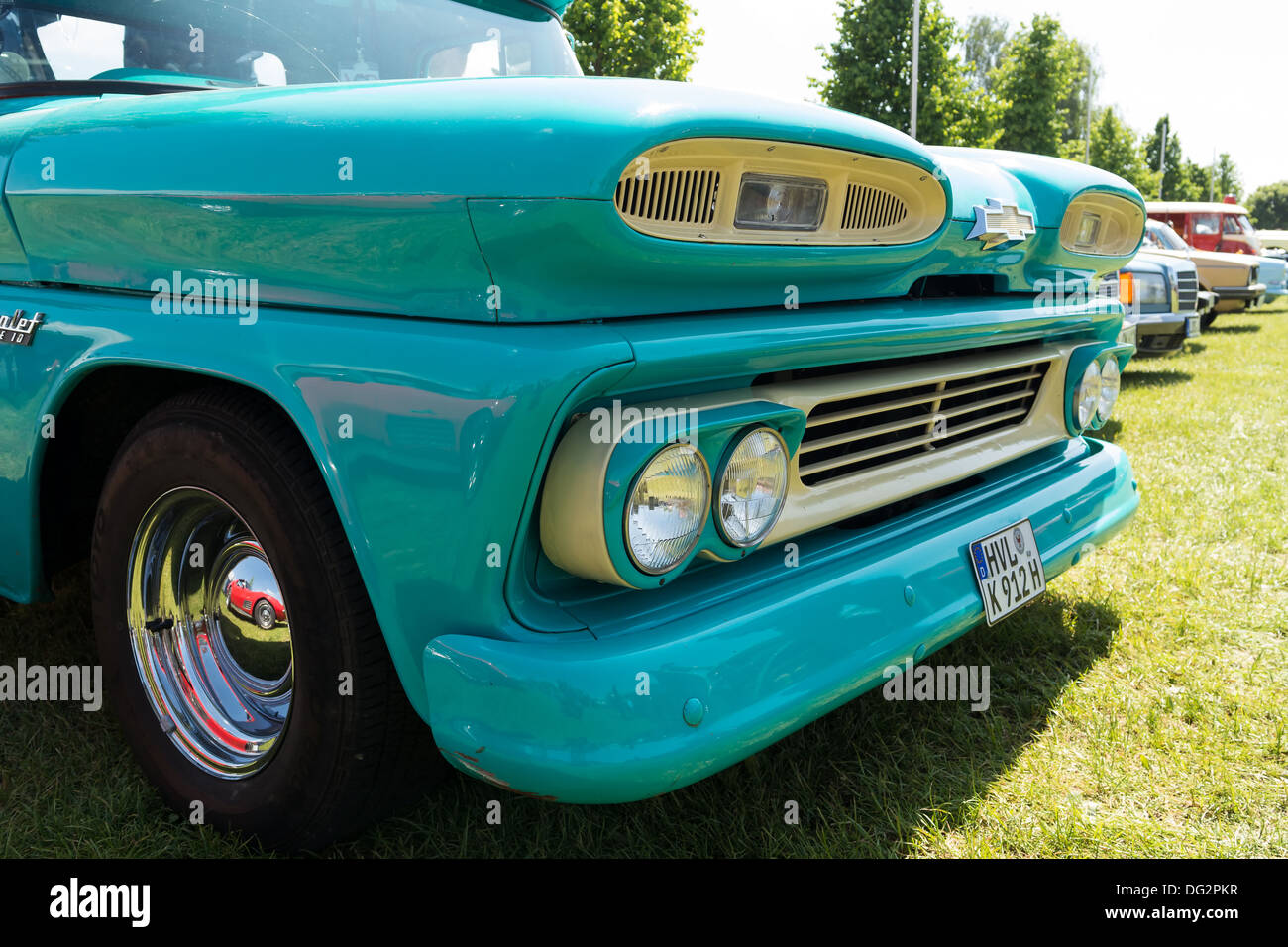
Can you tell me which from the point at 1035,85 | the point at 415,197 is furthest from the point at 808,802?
the point at 1035,85

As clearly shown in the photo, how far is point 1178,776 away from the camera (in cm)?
219

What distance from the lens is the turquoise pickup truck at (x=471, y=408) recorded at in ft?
4.61

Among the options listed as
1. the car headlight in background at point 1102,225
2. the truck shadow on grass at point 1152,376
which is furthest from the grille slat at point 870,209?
the truck shadow on grass at point 1152,376

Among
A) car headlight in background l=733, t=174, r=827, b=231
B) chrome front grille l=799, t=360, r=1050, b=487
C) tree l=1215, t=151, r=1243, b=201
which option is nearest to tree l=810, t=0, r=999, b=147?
chrome front grille l=799, t=360, r=1050, b=487

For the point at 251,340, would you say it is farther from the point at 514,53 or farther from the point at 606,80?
the point at 514,53

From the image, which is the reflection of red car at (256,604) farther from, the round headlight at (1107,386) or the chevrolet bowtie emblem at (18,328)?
the round headlight at (1107,386)

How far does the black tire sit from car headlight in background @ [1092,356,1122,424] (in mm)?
2053

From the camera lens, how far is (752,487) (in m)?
1.63

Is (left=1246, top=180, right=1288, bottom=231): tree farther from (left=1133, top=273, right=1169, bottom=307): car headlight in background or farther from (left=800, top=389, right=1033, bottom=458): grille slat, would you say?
(left=800, top=389, right=1033, bottom=458): grille slat

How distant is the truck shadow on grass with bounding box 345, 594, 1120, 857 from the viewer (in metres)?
1.95

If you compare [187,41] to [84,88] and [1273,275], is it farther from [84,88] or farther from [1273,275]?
[1273,275]

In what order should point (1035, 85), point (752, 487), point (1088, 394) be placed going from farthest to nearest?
point (1035, 85) → point (1088, 394) → point (752, 487)

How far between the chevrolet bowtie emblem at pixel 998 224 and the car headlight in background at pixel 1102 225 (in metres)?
0.26

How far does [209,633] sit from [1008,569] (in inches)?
68.3
